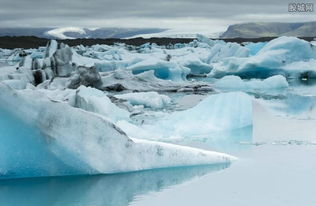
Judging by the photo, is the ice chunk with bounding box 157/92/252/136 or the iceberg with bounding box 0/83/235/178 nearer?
the iceberg with bounding box 0/83/235/178

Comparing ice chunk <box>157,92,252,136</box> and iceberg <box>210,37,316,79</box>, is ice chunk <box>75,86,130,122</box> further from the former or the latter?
iceberg <box>210,37,316,79</box>

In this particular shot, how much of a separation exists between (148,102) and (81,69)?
9.53 feet

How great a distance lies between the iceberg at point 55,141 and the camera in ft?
13.9

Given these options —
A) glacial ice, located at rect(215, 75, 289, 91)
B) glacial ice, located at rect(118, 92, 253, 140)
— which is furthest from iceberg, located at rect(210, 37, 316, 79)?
glacial ice, located at rect(118, 92, 253, 140)

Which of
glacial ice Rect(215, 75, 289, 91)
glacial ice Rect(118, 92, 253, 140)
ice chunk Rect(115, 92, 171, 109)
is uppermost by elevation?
glacial ice Rect(118, 92, 253, 140)

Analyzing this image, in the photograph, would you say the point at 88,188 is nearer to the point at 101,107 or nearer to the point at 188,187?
the point at 188,187

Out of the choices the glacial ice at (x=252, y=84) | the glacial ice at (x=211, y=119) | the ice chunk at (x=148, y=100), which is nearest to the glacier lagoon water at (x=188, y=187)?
the glacial ice at (x=211, y=119)

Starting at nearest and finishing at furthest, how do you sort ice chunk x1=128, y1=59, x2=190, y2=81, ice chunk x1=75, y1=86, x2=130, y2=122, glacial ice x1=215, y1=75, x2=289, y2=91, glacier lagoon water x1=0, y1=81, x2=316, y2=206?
glacier lagoon water x1=0, y1=81, x2=316, y2=206, ice chunk x1=75, y1=86, x2=130, y2=122, glacial ice x1=215, y1=75, x2=289, y2=91, ice chunk x1=128, y1=59, x2=190, y2=81

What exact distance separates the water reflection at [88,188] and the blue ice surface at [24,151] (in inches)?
3.1

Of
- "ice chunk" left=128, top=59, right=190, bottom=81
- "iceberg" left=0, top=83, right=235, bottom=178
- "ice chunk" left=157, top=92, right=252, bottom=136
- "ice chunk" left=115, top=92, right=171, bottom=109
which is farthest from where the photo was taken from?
"ice chunk" left=128, top=59, right=190, bottom=81

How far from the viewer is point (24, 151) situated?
4262 millimetres

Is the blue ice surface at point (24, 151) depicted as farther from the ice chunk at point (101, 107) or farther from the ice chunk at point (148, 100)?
the ice chunk at point (148, 100)

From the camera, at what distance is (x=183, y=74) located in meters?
15.5

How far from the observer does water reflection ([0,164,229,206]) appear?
13.0 ft
